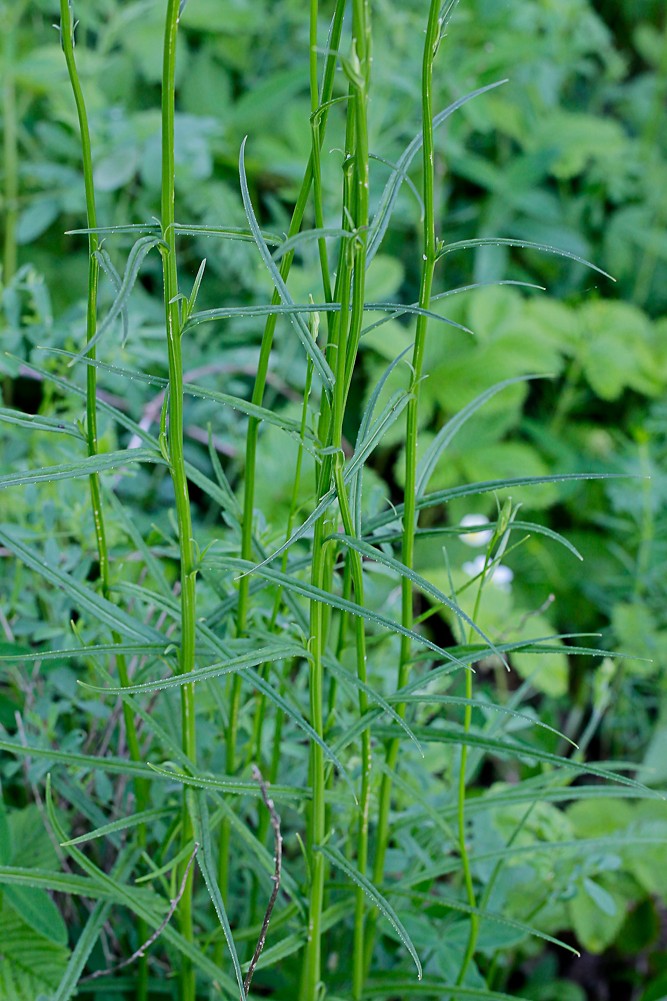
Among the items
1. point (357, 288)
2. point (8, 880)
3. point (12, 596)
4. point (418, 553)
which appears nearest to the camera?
point (357, 288)

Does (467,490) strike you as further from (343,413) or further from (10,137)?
(10,137)

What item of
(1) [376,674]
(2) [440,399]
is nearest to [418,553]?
(2) [440,399]

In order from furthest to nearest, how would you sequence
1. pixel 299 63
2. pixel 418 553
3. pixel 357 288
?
1. pixel 299 63
2. pixel 418 553
3. pixel 357 288

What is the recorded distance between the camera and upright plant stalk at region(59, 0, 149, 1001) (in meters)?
0.35

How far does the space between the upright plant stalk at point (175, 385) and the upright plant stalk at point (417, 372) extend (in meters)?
0.09

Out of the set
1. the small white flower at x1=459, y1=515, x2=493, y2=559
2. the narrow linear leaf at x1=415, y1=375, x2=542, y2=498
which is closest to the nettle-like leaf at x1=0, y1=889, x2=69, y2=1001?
the narrow linear leaf at x1=415, y1=375, x2=542, y2=498

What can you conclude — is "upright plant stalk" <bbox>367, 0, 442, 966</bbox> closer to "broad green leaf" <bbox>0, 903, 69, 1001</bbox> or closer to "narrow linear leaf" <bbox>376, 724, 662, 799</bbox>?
"narrow linear leaf" <bbox>376, 724, 662, 799</bbox>

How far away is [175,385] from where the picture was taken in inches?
14.0

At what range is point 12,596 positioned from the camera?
0.62 meters

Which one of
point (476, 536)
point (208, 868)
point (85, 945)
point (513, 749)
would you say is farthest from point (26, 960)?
point (476, 536)

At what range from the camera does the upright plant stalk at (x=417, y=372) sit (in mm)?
337

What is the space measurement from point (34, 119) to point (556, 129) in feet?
2.87

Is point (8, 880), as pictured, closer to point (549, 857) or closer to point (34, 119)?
point (549, 857)

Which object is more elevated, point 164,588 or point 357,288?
point 357,288
